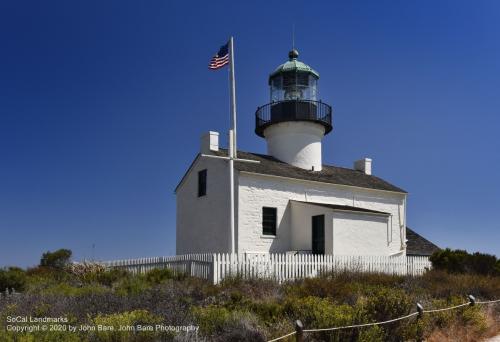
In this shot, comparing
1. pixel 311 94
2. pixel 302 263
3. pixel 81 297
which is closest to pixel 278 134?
pixel 311 94

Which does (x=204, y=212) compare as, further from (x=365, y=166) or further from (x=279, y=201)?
(x=365, y=166)

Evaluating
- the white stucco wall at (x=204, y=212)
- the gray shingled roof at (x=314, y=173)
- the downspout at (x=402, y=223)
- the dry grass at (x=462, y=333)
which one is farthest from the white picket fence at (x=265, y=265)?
the dry grass at (x=462, y=333)

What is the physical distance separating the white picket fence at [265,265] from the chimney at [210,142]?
5.07 metres

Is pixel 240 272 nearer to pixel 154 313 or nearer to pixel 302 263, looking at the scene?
pixel 302 263

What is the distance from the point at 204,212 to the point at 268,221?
8.56 feet

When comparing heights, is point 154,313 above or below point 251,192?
below

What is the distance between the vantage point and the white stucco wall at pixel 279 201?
60.9ft

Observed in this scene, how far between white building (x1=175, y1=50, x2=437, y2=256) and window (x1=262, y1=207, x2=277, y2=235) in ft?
0.12

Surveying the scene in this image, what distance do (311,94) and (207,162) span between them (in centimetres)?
614

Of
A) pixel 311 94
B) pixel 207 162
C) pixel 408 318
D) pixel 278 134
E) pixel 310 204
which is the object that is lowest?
pixel 408 318

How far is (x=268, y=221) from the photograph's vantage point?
19.3 m

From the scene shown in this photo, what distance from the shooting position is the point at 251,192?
1878 cm

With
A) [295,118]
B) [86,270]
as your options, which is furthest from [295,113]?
[86,270]

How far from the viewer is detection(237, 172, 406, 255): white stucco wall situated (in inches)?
731
